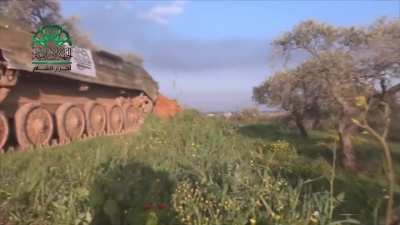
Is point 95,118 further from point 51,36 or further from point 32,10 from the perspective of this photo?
point 32,10

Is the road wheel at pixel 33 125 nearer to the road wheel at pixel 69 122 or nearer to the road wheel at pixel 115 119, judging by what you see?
the road wheel at pixel 69 122

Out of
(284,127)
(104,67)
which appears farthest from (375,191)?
(284,127)

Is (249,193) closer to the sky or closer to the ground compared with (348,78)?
closer to the ground

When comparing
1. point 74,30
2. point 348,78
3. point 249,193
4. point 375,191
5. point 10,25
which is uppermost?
point 74,30

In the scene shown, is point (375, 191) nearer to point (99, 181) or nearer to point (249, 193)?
point (249, 193)

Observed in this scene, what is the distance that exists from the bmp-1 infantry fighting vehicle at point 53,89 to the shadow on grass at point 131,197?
4.57 m

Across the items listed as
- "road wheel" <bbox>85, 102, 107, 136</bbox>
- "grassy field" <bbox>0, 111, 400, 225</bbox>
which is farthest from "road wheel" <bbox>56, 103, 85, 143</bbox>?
"grassy field" <bbox>0, 111, 400, 225</bbox>

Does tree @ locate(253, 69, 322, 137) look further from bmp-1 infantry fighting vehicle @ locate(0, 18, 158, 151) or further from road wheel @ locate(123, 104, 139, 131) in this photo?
bmp-1 infantry fighting vehicle @ locate(0, 18, 158, 151)

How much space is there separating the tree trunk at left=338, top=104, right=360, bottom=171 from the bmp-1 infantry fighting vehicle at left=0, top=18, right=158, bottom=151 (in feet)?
21.6

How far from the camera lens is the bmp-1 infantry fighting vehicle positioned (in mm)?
8641

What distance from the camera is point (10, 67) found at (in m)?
8.35

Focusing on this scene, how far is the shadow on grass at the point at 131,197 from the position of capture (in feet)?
11.8

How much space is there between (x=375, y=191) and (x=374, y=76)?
13.1 feet

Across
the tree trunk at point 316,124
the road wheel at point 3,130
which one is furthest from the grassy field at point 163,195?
the tree trunk at point 316,124
